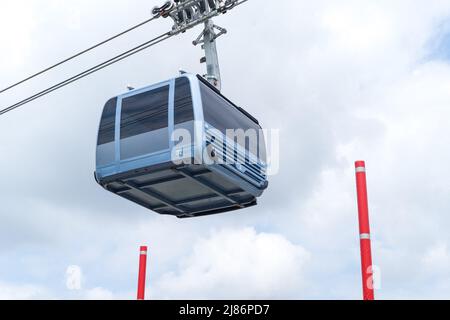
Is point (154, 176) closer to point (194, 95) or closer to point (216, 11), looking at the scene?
point (194, 95)

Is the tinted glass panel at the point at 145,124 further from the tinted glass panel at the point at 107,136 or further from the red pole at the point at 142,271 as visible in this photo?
the red pole at the point at 142,271

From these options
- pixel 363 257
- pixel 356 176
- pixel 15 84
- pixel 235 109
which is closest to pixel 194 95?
pixel 235 109

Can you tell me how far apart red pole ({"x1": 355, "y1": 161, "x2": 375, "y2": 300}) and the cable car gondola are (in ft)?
7.97

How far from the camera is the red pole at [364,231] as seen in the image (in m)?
6.53

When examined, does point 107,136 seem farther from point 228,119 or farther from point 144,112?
point 228,119

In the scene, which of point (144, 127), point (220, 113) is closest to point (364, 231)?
point (220, 113)

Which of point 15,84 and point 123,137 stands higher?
point 15,84

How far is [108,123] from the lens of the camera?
31.8ft

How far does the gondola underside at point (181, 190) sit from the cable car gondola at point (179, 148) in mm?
16

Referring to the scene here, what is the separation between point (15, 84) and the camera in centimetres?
1245

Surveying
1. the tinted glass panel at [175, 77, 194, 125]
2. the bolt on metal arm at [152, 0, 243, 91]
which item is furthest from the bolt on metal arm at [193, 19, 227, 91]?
the tinted glass panel at [175, 77, 194, 125]

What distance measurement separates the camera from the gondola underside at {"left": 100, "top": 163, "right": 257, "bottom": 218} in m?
8.99

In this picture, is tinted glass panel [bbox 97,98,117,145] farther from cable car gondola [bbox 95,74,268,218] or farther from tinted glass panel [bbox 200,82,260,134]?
tinted glass panel [bbox 200,82,260,134]

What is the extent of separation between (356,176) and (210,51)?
4.56 metres
